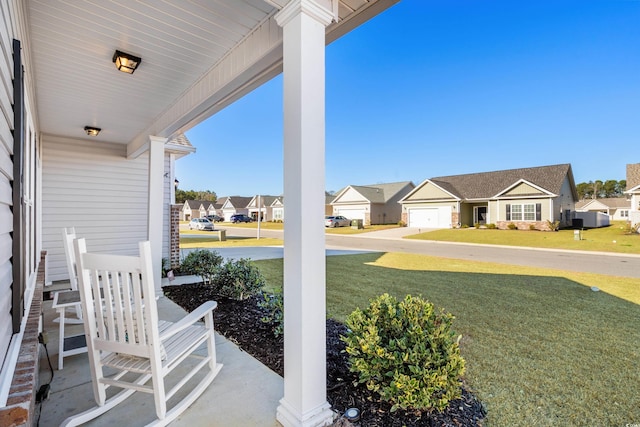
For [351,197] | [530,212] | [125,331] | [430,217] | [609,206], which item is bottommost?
[125,331]

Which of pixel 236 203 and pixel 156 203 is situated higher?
pixel 236 203

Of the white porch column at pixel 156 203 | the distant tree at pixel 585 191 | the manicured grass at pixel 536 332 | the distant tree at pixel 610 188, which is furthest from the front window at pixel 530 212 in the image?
the distant tree at pixel 610 188

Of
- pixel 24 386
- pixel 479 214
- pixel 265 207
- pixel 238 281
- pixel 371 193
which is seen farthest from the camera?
pixel 265 207

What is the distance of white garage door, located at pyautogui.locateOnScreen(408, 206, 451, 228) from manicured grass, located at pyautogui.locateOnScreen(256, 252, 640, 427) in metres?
16.1

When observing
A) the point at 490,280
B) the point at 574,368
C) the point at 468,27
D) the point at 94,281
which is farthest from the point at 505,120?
the point at 94,281

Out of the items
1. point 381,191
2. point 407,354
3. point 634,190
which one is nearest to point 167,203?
point 407,354

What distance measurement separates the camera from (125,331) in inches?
75.1

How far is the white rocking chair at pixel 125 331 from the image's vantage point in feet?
5.74

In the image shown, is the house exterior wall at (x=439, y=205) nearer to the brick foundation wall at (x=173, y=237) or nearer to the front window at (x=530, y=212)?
the front window at (x=530, y=212)

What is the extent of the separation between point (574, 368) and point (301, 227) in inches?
118

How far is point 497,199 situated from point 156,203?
73.9 ft

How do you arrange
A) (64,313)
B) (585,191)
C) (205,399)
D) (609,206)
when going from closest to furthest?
(205,399) → (64,313) → (609,206) → (585,191)

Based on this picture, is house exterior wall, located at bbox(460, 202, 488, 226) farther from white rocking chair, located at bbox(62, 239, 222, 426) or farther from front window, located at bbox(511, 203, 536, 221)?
white rocking chair, located at bbox(62, 239, 222, 426)

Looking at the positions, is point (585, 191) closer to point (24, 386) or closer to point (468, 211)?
point (468, 211)
